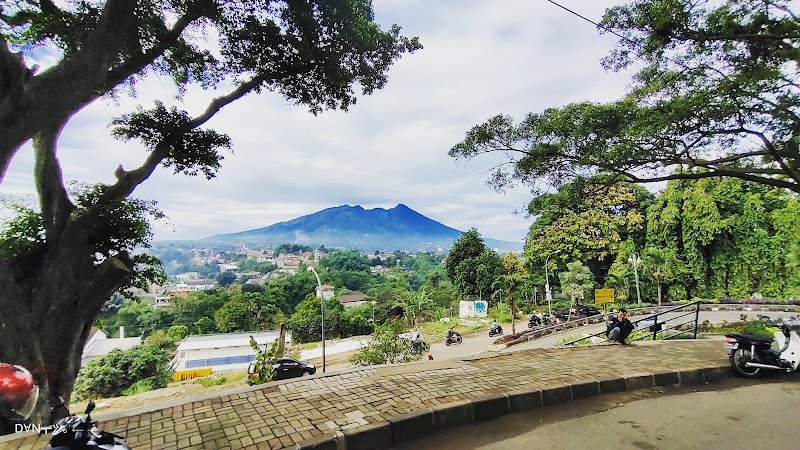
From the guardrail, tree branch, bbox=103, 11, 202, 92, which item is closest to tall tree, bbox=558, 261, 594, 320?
the guardrail

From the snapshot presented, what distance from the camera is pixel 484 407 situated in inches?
155

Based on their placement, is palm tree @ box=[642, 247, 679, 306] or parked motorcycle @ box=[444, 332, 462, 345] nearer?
parked motorcycle @ box=[444, 332, 462, 345]

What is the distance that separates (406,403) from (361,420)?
62 centimetres

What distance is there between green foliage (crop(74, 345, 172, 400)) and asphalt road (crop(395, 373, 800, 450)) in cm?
2125

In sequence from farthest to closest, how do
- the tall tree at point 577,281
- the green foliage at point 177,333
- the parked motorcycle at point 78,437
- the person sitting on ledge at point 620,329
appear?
the green foliage at point 177,333 < the tall tree at point 577,281 < the person sitting on ledge at point 620,329 < the parked motorcycle at point 78,437

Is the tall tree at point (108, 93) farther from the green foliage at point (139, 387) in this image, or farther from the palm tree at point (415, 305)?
the palm tree at point (415, 305)

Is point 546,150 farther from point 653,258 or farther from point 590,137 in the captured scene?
point 653,258

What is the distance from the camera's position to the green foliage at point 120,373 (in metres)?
17.5

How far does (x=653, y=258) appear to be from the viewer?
91.2 ft

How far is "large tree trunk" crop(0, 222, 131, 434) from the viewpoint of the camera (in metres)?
5.01

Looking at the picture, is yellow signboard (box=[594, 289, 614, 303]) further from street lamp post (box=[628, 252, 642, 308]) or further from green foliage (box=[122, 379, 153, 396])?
green foliage (box=[122, 379, 153, 396])

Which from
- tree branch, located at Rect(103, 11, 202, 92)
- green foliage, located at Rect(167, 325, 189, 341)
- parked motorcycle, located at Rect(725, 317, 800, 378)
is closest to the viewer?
parked motorcycle, located at Rect(725, 317, 800, 378)

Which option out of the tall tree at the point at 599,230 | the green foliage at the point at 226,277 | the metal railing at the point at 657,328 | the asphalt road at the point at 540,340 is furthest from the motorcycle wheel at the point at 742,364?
the green foliage at the point at 226,277

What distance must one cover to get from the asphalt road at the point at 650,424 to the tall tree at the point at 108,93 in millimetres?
6059
